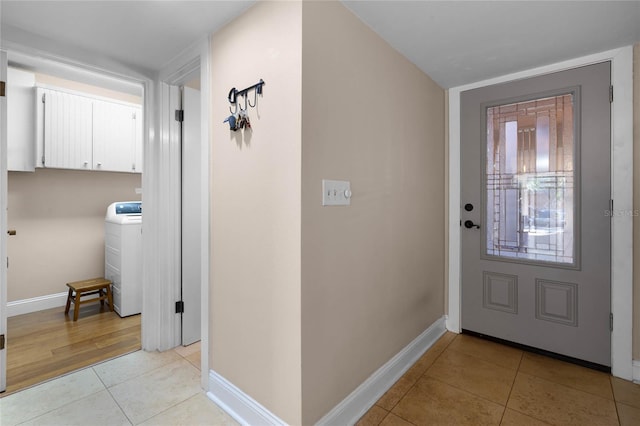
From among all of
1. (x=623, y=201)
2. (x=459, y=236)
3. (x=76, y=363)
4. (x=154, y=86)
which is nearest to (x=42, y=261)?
(x=76, y=363)

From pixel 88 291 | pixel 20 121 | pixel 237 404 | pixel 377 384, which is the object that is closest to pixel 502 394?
pixel 377 384

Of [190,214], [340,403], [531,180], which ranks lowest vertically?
[340,403]

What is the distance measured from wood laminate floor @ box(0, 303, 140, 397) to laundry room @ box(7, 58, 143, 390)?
16 mm

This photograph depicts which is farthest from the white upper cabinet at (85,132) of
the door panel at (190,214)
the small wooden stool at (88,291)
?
the door panel at (190,214)

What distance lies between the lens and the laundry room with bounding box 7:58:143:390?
2771 mm

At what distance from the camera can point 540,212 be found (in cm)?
229

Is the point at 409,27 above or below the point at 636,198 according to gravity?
above

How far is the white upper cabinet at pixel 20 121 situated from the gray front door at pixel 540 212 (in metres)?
3.97

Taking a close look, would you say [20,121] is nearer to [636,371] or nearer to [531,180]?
[531,180]

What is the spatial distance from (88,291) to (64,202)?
3.29 ft

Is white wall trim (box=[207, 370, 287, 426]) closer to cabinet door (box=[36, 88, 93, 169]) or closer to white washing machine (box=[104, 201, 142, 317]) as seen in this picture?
white washing machine (box=[104, 201, 142, 317])

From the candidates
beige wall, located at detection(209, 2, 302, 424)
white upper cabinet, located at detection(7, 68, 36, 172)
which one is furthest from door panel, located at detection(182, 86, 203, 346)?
white upper cabinet, located at detection(7, 68, 36, 172)

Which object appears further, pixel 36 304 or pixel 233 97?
pixel 36 304

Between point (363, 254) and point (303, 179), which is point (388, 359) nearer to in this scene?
point (363, 254)
